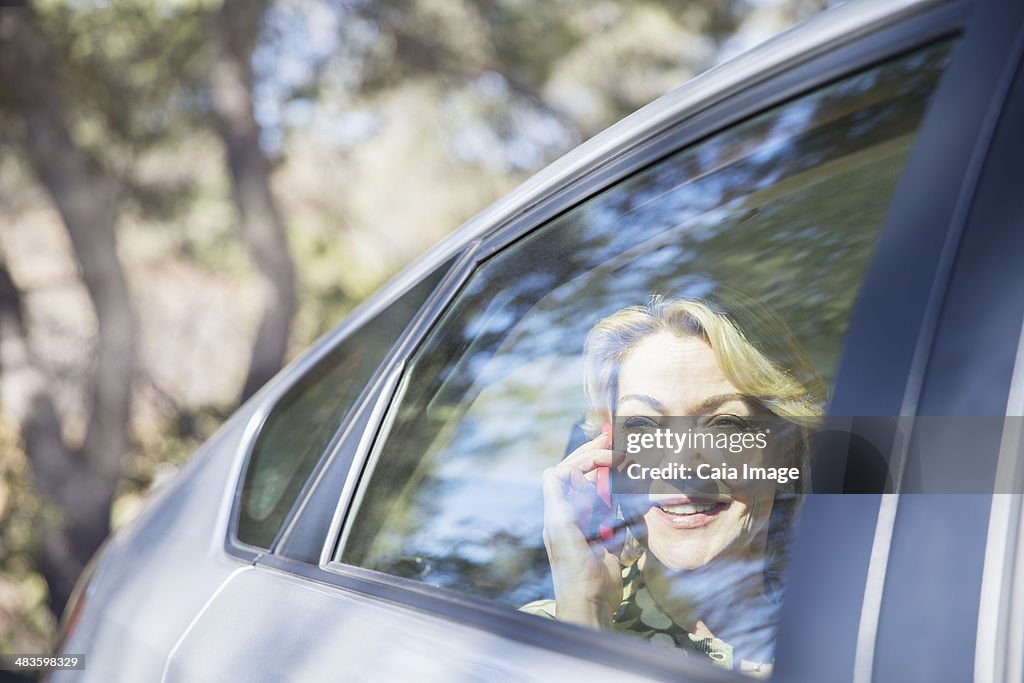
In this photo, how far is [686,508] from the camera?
1191mm

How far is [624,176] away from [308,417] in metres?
0.89

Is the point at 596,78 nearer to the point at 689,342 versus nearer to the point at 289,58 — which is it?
the point at 289,58

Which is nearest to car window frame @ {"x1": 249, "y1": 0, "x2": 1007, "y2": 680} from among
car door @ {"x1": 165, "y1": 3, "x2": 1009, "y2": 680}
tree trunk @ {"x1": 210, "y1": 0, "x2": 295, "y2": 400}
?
car door @ {"x1": 165, "y1": 3, "x2": 1009, "y2": 680}

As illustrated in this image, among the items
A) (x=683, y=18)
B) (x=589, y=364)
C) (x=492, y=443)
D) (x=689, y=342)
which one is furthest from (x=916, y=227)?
(x=683, y=18)

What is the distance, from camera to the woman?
1.06 metres

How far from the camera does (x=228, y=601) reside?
1.68 metres

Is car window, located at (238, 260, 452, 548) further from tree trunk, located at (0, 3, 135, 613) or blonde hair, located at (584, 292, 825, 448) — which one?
tree trunk, located at (0, 3, 135, 613)

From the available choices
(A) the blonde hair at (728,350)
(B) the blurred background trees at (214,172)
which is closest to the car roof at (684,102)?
(A) the blonde hair at (728,350)

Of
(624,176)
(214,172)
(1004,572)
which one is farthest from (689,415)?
(214,172)

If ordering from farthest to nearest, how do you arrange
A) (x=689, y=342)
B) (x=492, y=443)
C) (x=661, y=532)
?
1. (x=492, y=443)
2. (x=689, y=342)
3. (x=661, y=532)

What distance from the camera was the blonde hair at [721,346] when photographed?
127 centimetres

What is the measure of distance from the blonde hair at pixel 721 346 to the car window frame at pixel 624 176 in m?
0.19

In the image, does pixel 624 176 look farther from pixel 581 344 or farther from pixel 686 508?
pixel 686 508

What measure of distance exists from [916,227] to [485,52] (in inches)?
347
